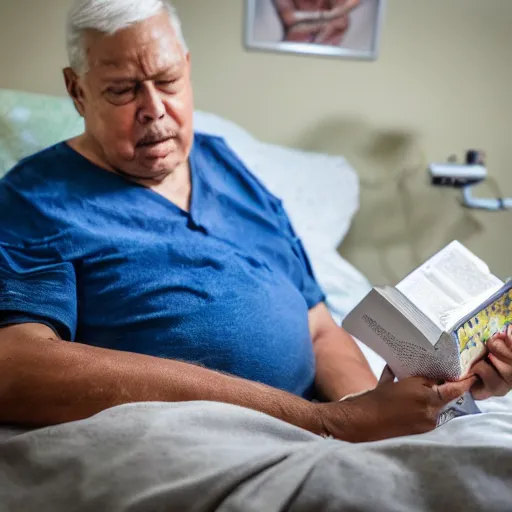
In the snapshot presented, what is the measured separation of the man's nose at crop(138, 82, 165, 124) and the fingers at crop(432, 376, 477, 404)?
0.63m

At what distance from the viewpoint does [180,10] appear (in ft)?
5.83

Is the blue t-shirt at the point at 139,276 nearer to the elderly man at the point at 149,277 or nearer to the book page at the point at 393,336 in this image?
the elderly man at the point at 149,277

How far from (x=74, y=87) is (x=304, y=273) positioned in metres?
0.56

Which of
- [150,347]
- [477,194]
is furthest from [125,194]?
[477,194]

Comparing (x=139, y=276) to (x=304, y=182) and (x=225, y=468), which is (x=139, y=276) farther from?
(x=304, y=182)

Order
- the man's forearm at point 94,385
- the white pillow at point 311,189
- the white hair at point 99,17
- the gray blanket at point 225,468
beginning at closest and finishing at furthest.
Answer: the gray blanket at point 225,468 < the man's forearm at point 94,385 < the white hair at point 99,17 < the white pillow at point 311,189

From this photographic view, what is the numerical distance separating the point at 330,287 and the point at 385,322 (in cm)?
66

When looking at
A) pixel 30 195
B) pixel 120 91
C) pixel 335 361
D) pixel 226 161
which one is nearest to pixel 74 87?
pixel 120 91

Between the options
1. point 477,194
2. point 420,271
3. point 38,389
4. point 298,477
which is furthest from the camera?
point 477,194

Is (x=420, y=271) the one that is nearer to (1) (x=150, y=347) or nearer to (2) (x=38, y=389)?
(1) (x=150, y=347)

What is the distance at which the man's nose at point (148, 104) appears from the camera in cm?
111

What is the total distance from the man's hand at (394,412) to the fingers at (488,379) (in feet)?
0.13

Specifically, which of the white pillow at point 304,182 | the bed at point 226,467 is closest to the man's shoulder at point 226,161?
the white pillow at point 304,182

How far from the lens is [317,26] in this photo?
5.92 ft
